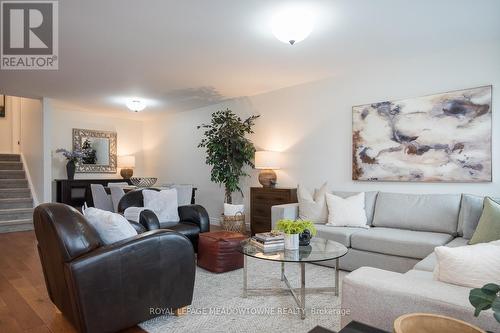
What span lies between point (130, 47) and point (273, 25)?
5.36 ft

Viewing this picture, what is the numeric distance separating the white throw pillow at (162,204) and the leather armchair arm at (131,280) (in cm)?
181

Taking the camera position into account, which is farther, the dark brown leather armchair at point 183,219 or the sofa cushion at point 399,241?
the dark brown leather armchair at point 183,219

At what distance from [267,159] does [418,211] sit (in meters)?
2.20

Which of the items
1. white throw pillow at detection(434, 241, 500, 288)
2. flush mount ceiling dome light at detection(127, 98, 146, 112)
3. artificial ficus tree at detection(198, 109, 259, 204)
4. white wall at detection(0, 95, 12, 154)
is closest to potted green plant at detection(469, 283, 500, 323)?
white throw pillow at detection(434, 241, 500, 288)

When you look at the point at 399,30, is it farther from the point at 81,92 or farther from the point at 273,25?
the point at 81,92

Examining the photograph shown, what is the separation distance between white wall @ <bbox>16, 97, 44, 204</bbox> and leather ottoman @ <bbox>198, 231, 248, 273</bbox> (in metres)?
3.93

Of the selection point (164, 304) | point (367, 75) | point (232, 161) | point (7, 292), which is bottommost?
point (7, 292)

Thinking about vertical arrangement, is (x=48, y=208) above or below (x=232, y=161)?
below

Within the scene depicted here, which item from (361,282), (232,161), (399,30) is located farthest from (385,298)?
(232,161)

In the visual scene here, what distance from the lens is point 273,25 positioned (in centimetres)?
279

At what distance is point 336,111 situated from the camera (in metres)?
4.39

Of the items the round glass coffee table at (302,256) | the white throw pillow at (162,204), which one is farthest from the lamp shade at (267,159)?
the round glass coffee table at (302,256)

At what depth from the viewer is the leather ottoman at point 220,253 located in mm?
3234

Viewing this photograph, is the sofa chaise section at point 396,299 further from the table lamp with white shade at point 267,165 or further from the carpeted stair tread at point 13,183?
the carpeted stair tread at point 13,183
